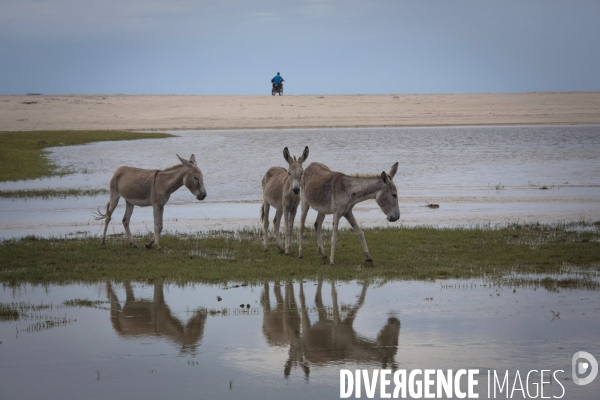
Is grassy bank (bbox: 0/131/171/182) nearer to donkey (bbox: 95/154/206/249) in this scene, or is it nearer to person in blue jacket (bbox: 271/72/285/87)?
donkey (bbox: 95/154/206/249)

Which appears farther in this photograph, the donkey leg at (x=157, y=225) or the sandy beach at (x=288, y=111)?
the sandy beach at (x=288, y=111)

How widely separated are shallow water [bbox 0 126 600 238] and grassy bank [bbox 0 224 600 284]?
2.19 metres

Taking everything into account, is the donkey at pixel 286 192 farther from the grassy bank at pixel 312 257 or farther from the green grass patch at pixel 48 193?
the green grass patch at pixel 48 193

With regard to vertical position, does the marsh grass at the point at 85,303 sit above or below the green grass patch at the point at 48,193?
below

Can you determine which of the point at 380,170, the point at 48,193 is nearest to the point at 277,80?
the point at 380,170

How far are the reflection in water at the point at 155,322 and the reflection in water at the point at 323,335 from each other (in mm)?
817

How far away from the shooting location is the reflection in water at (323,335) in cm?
738

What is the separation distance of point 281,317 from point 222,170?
72.4ft

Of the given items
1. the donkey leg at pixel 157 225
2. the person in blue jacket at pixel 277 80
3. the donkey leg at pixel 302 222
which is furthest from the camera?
the person in blue jacket at pixel 277 80

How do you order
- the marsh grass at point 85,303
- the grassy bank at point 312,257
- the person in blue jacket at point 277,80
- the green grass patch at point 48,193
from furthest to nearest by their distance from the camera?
the person in blue jacket at point 277,80
the green grass patch at point 48,193
the grassy bank at point 312,257
the marsh grass at point 85,303

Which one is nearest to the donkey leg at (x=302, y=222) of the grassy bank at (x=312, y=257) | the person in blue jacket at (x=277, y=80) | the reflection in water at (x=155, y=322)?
the grassy bank at (x=312, y=257)

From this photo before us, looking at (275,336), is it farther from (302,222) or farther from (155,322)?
(302,222)

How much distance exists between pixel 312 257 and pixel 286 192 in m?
1.32

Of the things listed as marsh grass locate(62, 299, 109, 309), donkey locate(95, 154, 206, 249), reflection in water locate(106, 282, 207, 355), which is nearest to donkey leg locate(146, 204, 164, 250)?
donkey locate(95, 154, 206, 249)
